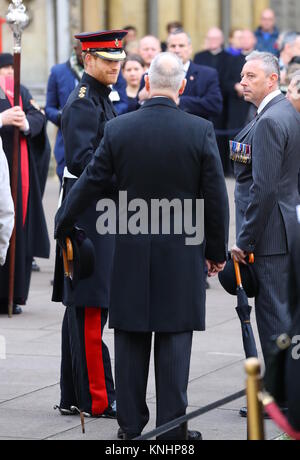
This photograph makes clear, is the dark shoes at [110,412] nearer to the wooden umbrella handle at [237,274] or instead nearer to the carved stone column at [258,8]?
the wooden umbrella handle at [237,274]

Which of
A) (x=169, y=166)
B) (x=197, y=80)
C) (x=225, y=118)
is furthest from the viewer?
(x=225, y=118)

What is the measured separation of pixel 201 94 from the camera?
11875 millimetres

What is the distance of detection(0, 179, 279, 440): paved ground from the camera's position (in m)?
6.70

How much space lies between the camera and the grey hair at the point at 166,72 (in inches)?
241

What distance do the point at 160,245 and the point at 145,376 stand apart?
635 millimetres

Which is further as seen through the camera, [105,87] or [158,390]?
[105,87]

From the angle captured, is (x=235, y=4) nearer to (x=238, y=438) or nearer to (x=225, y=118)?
(x=225, y=118)

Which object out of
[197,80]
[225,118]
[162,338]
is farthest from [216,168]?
[225,118]

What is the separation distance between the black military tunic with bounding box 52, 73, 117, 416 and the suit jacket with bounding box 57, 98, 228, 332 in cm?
63

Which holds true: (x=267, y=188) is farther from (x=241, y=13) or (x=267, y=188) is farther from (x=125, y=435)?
(x=241, y=13)

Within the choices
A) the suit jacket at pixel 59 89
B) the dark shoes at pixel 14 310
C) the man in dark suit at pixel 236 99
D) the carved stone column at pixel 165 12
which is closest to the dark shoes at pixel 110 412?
the dark shoes at pixel 14 310

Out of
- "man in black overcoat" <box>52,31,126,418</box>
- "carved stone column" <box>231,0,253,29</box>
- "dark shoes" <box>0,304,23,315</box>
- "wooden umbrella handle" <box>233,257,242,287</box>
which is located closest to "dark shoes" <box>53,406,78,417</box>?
"man in black overcoat" <box>52,31,126,418</box>

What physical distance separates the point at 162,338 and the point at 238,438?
731 millimetres

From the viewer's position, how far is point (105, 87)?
705 cm
